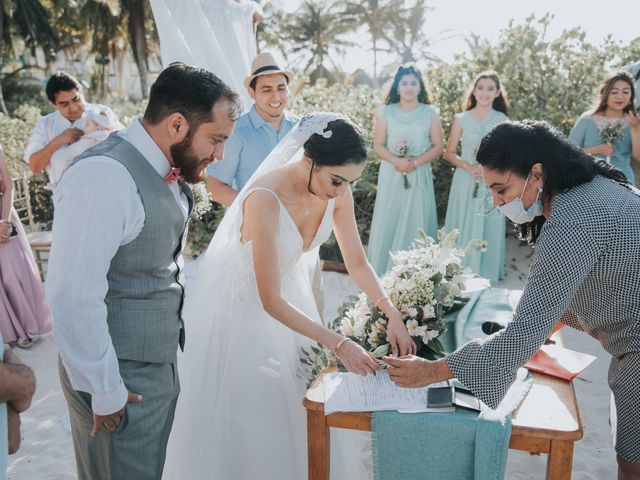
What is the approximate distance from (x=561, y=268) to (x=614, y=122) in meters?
4.61

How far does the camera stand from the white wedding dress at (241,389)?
2.59m

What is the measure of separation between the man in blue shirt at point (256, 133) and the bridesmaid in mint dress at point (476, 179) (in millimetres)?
2604

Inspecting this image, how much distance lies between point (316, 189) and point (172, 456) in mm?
1525

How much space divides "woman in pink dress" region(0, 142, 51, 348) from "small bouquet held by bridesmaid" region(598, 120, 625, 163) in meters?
5.75

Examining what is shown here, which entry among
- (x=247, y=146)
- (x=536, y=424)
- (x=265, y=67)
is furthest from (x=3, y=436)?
(x=265, y=67)

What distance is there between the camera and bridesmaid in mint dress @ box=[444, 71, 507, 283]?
19.5 ft

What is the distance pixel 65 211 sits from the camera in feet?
5.26

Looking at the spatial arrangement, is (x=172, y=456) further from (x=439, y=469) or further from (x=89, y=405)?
(x=439, y=469)

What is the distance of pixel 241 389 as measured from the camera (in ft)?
8.63

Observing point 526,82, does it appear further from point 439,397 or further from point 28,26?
point 28,26

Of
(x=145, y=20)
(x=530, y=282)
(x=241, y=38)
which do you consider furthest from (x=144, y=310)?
(x=145, y=20)

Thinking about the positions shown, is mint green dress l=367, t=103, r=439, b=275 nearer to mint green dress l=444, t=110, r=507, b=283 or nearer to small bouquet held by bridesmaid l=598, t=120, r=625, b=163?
mint green dress l=444, t=110, r=507, b=283

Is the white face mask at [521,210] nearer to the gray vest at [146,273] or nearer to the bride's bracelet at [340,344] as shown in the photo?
the bride's bracelet at [340,344]

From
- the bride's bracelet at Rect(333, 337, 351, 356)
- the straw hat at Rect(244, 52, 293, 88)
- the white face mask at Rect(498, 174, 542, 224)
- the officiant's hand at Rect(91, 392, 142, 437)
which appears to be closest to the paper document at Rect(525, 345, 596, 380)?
the white face mask at Rect(498, 174, 542, 224)
